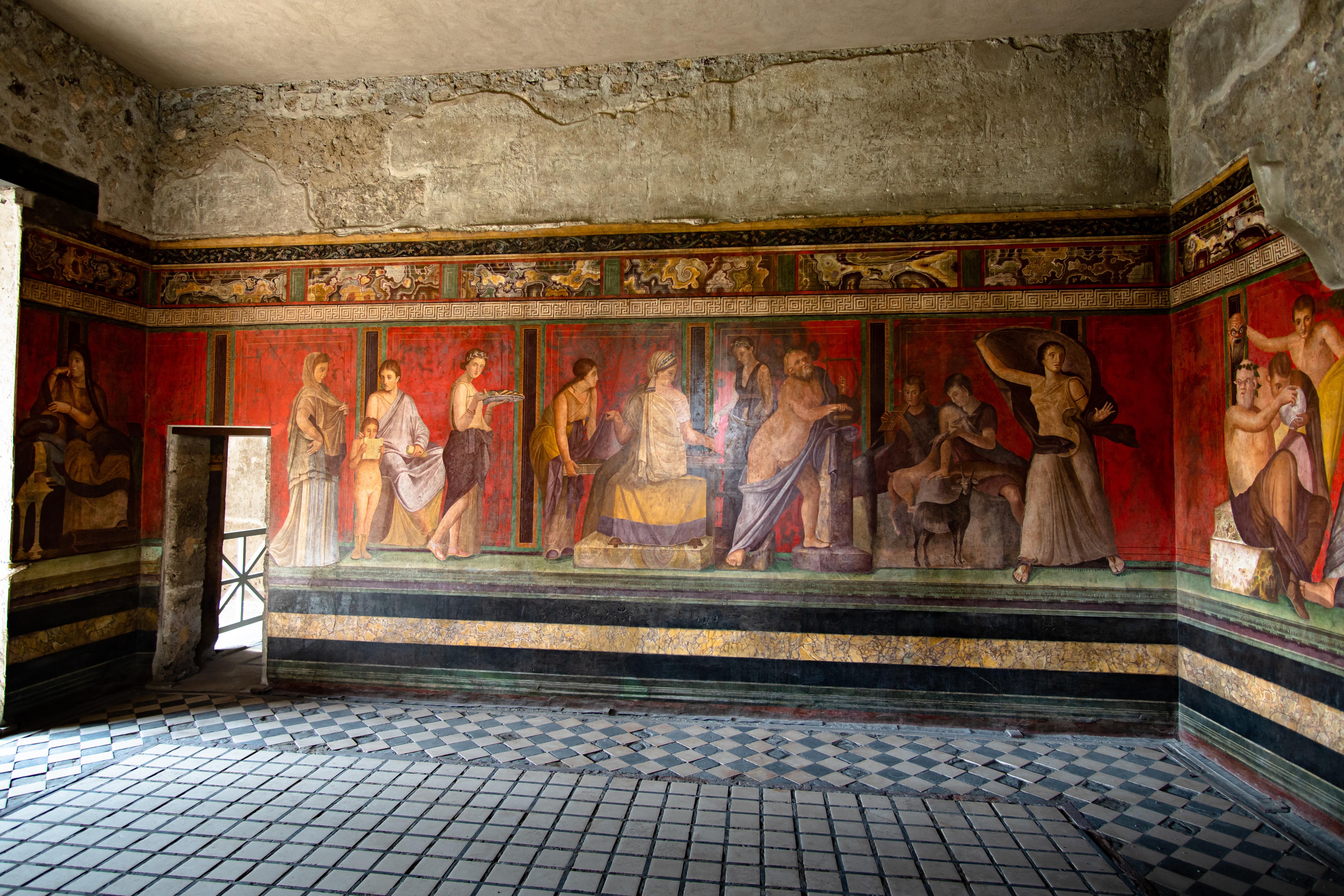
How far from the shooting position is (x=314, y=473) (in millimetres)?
5270

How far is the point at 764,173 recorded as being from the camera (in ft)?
16.2

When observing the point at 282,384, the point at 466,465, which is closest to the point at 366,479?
the point at 466,465

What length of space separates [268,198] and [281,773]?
405 cm

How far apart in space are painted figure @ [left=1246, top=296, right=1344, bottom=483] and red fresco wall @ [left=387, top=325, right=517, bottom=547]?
4.54 m

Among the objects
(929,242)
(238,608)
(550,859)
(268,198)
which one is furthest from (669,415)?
(238,608)

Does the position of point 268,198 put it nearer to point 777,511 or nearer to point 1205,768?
point 777,511

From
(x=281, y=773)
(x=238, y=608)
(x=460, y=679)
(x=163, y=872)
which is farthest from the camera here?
(x=238, y=608)

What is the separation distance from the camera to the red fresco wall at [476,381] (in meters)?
5.11

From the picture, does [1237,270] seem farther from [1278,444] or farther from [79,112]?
[79,112]

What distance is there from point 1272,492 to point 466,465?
190 inches

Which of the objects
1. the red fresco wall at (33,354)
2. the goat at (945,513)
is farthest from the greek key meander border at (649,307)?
the goat at (945,513)

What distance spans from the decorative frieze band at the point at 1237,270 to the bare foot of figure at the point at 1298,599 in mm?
1631

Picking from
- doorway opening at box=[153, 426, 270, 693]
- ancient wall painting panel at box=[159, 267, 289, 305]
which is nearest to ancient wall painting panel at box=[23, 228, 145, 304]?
ancient wall painting panel at box=[159, 267, 289, 305]

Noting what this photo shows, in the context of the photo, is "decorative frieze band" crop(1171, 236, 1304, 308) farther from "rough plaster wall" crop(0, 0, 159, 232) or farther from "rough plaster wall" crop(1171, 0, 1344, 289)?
"rough plaster wall" crop(0, 0, 159, 232)
